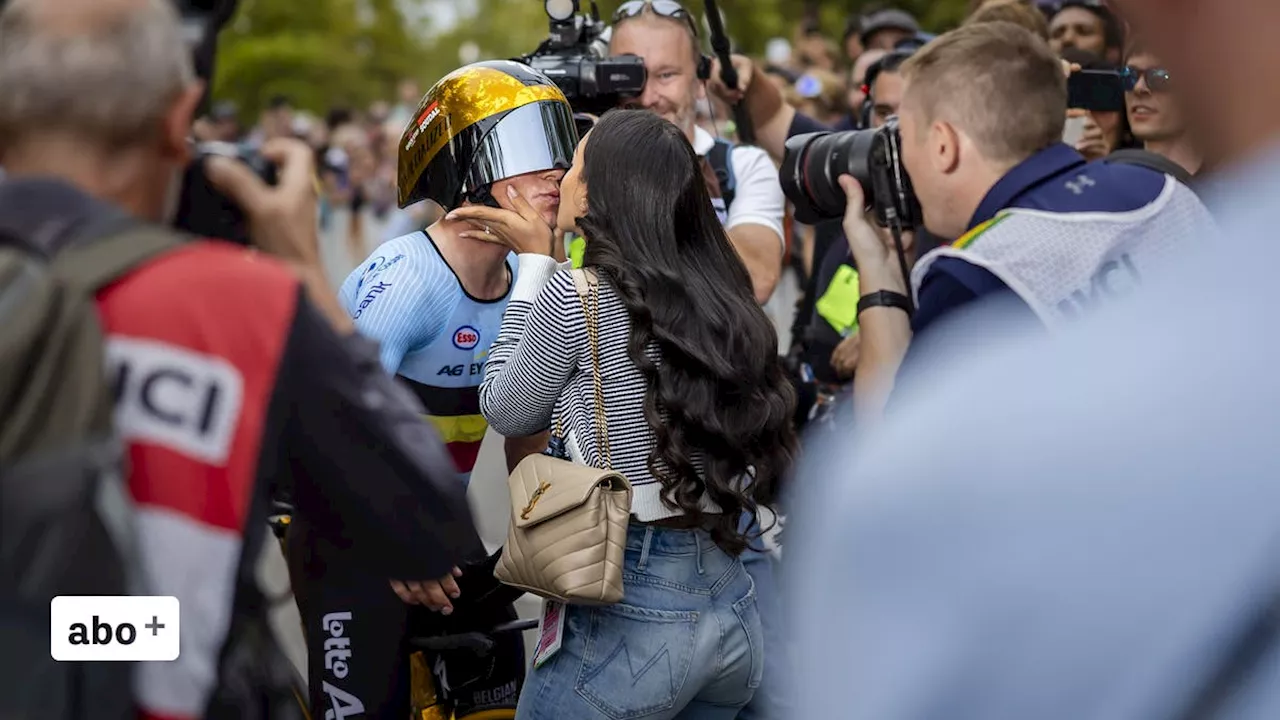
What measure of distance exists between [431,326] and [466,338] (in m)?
0.13

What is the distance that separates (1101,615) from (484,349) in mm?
3277

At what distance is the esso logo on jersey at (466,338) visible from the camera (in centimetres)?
392

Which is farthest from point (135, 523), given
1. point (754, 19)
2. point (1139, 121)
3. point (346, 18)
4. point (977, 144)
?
point (346, 18)

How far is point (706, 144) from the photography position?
525 cm

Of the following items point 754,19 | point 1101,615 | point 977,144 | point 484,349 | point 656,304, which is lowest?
point 754,19

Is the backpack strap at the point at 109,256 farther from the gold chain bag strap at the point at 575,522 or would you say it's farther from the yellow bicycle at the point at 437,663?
the yellow bicycle at the point at 437,663

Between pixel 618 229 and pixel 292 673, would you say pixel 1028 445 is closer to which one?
pixel 292 673

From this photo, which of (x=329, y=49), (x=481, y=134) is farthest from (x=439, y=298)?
(x=329, y=49)

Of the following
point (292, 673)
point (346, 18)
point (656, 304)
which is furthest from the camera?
point (346, 18)

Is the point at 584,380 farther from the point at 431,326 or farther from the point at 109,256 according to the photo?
the point at 109,256

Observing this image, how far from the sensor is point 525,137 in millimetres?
4016

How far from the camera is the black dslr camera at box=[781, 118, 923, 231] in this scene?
11.3ft

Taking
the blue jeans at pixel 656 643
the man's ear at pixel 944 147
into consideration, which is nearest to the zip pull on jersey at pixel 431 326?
the blue jeans at pixel 656 643

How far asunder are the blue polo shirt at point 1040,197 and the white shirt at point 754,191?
2.21m
